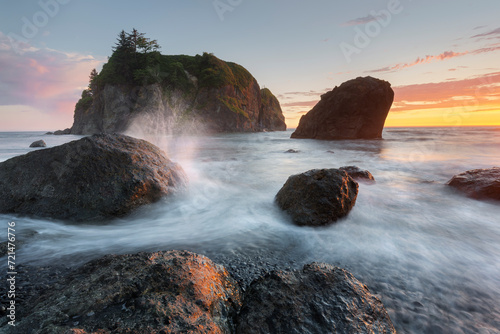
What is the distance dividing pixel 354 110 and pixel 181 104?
109ft

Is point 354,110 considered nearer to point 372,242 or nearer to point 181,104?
point 372,242

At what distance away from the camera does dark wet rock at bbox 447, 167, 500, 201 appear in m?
5.16

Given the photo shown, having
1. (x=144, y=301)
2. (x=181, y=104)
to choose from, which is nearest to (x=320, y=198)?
(x=144, y=301)

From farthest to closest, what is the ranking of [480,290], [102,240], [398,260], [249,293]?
[102,240]
[398,260]
[480,290]
[249,293]

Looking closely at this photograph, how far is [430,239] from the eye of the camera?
342 centimetres

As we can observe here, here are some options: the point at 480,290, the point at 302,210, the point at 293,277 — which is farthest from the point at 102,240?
the point at 480,290

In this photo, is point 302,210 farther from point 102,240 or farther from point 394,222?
point 102,240

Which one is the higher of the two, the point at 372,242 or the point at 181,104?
the point at 181,104

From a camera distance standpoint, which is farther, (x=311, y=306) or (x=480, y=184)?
(x=480, y=184)

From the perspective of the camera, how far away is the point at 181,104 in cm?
4691

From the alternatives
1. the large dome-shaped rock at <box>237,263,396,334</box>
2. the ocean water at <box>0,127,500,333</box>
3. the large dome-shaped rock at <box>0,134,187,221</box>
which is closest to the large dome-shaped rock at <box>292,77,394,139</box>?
the ocean water at <box>0,127,500,333</box>

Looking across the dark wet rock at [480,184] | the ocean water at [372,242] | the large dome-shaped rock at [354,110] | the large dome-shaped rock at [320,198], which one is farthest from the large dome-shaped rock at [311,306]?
the large dome-shaped rock at [354,110]

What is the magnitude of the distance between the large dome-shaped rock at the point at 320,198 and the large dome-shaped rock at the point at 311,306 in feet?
5.82

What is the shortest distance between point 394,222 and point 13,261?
5319mm
